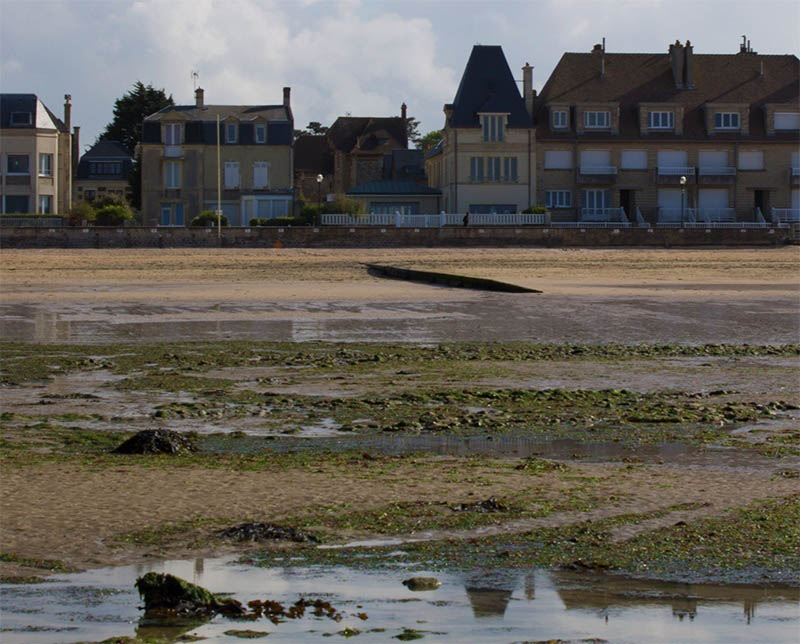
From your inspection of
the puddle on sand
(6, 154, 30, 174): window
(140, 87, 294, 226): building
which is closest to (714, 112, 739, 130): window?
(140, 87, 294, 226): building

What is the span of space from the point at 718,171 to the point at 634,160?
4.48 m

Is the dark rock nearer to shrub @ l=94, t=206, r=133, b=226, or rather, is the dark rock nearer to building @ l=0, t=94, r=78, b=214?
shrub @ l=94, t=206, r=133, b=226

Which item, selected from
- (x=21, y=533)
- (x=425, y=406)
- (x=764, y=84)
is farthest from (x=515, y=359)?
(x=764, y=84)

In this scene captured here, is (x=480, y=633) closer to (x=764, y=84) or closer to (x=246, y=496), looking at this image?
(x=246, y=496)

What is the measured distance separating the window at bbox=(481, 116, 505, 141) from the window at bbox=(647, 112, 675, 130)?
7967 mm

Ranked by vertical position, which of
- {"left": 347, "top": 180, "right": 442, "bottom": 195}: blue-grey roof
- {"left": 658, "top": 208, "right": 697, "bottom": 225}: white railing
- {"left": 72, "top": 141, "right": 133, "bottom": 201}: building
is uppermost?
{"left": 72, "top": 141, "right": 133, "bottom": 201}: building

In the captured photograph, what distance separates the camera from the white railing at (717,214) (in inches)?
2594

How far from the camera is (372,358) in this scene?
58.4 feet

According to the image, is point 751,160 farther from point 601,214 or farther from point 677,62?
point 601,214

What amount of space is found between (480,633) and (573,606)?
61 centimetres

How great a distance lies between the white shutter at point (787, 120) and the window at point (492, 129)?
14.8 m

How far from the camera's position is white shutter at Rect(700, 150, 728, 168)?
67.2m

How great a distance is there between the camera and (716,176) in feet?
218

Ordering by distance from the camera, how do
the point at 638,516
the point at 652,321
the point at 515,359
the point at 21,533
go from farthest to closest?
1. the point at 652,321
2. the point at 515,359
3. the point at 638,516
4. the point at 21,533
